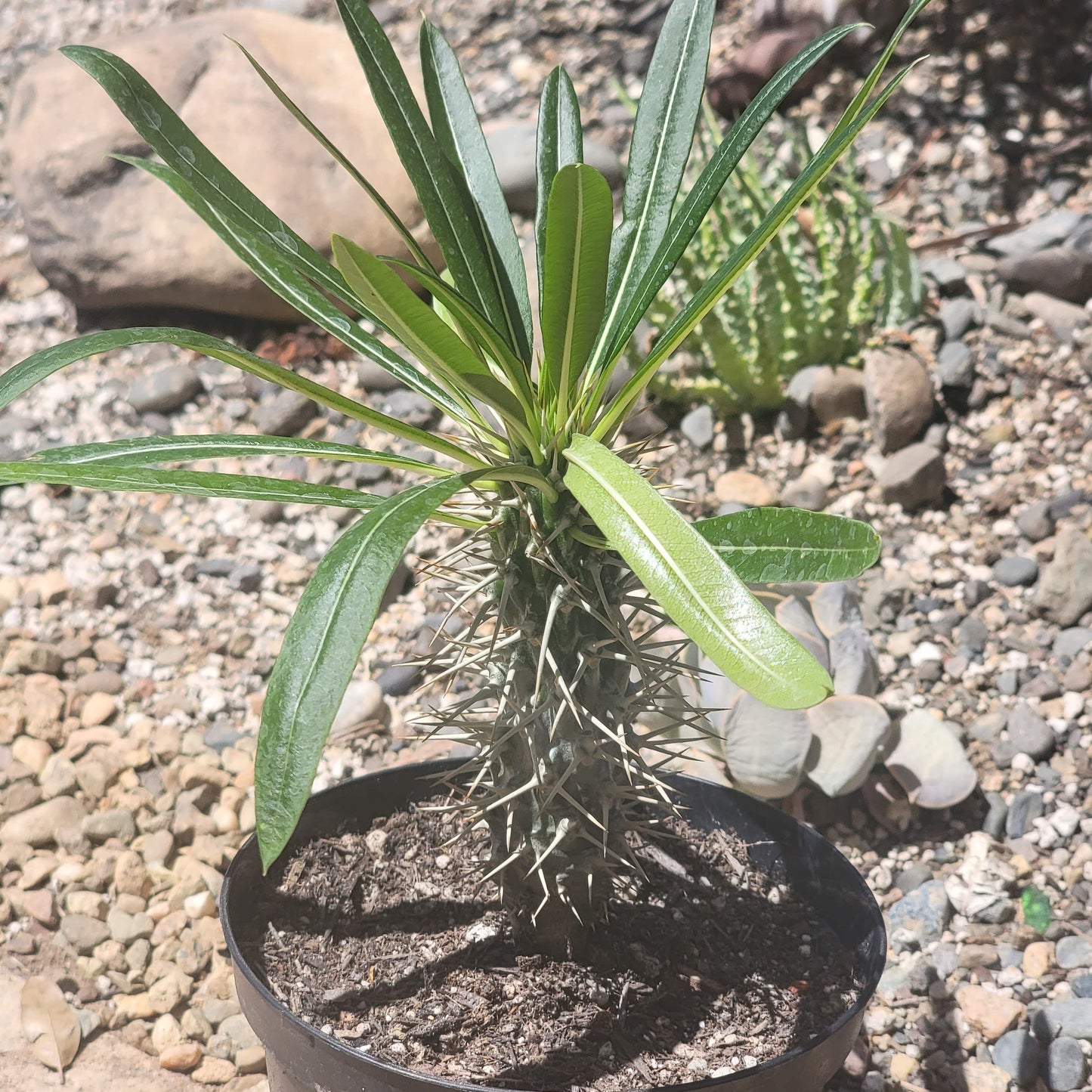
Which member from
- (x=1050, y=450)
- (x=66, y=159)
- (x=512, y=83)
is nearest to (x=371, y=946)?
(x=1050, y=450)

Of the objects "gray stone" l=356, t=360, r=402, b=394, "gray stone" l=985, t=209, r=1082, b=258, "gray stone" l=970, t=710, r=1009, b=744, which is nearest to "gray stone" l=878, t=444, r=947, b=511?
"gray stone" l=970, t=710, r=1009, b=744

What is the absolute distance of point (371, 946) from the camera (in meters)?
1.33

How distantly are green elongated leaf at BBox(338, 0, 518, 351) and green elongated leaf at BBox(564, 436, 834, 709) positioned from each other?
324 millimetres

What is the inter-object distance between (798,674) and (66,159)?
2.91 m

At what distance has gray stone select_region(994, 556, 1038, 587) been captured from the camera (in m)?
2.10

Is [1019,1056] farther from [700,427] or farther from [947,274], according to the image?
[947,274]

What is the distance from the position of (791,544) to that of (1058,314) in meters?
1.94

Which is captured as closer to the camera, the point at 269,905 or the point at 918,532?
the point at 269,905

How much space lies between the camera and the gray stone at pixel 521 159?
2865 mm

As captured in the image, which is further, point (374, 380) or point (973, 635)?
point (374, 380)

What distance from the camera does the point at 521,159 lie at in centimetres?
288

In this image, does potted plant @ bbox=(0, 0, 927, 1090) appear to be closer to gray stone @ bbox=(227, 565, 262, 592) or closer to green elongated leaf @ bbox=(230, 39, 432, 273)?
green elongated leaf @ bbox=(230, 39, 432, 273)

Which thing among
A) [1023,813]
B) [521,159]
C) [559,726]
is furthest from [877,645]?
[521,159]

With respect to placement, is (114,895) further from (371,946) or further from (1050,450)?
(1050,450)
